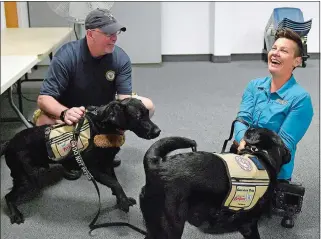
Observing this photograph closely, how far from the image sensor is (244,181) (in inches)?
63.1

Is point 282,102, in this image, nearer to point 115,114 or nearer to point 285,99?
point 285,99

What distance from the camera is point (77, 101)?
2.54 m

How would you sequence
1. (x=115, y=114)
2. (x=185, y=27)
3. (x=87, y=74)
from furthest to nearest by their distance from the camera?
(x=185, y=27), (x=87, y=74), (x=115, y=114)

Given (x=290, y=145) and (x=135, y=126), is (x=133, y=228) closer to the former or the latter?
(x=135, y=126)

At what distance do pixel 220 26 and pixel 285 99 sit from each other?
12.1ft

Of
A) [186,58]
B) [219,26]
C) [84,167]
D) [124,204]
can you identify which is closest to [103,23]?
[84,167]

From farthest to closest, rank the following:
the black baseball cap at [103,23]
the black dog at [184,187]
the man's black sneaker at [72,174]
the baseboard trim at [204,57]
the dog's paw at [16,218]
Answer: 1. the baseboard trim at [204,57]
2. the man's black sneaker at [72,174]
3. the black baseball cap at [103,23]
4. the dog's paw at [16,218]
5. the black dog at [184,187]

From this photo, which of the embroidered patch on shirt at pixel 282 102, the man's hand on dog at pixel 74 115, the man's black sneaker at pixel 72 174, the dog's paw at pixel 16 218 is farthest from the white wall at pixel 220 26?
the dog's paw at pixel 16 218

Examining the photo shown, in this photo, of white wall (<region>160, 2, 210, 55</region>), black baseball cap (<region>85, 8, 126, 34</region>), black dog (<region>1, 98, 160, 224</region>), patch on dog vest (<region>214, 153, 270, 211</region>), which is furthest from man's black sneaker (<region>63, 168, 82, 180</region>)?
white wall (<region>160, 2, 210, 55</region>)

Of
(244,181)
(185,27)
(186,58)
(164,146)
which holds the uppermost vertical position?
(164,146)

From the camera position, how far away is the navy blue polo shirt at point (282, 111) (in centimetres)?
200

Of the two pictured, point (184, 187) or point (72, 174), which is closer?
point (184, 187)

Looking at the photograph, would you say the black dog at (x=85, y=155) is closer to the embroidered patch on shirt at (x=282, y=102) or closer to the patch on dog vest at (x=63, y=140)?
the patch on dog vest at (x=63, y=140)

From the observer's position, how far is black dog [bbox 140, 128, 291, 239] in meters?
1.54
